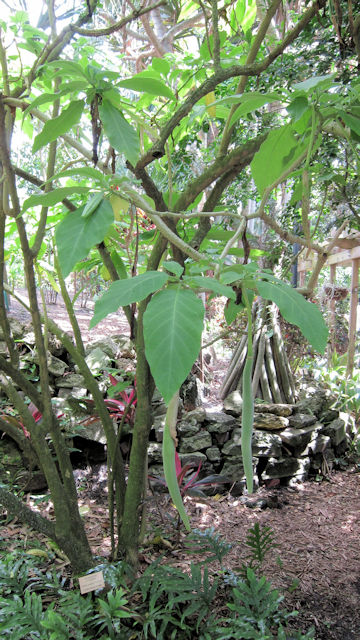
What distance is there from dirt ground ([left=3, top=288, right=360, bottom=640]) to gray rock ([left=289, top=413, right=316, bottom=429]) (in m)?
0.45

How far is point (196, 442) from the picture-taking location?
300 cm

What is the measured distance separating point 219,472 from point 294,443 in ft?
2.28

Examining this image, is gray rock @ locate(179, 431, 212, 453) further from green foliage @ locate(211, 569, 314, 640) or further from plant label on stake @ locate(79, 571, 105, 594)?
plant label on stake @ locate(79, 571, 105, 594)

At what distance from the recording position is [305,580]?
1.98m

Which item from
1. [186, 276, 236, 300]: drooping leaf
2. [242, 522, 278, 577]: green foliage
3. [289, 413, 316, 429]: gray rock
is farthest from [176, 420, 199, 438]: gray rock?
[186, 276, 236, 300]: drooping leaf

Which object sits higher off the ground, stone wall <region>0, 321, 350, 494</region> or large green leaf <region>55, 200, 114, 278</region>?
large green leaf <region>55, 200, 114, 278</region>

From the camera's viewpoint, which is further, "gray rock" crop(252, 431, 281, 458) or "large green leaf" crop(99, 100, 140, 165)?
"gray rock" crop(252, 431, 281, 458)

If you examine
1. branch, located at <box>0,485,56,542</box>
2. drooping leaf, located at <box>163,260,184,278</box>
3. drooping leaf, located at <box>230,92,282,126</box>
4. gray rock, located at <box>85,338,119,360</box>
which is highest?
drooping leaf, located at <box>230,92,282,126</box>

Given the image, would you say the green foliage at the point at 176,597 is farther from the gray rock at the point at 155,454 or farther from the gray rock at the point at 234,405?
the gray rock at the point at 234,405

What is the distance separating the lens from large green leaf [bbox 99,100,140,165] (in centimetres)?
72

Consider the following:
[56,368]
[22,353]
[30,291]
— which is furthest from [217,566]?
[22,353]

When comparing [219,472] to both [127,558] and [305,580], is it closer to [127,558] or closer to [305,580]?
[305,580]

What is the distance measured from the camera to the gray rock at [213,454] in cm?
299

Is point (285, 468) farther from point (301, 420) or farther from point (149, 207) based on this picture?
point (149, 207)
